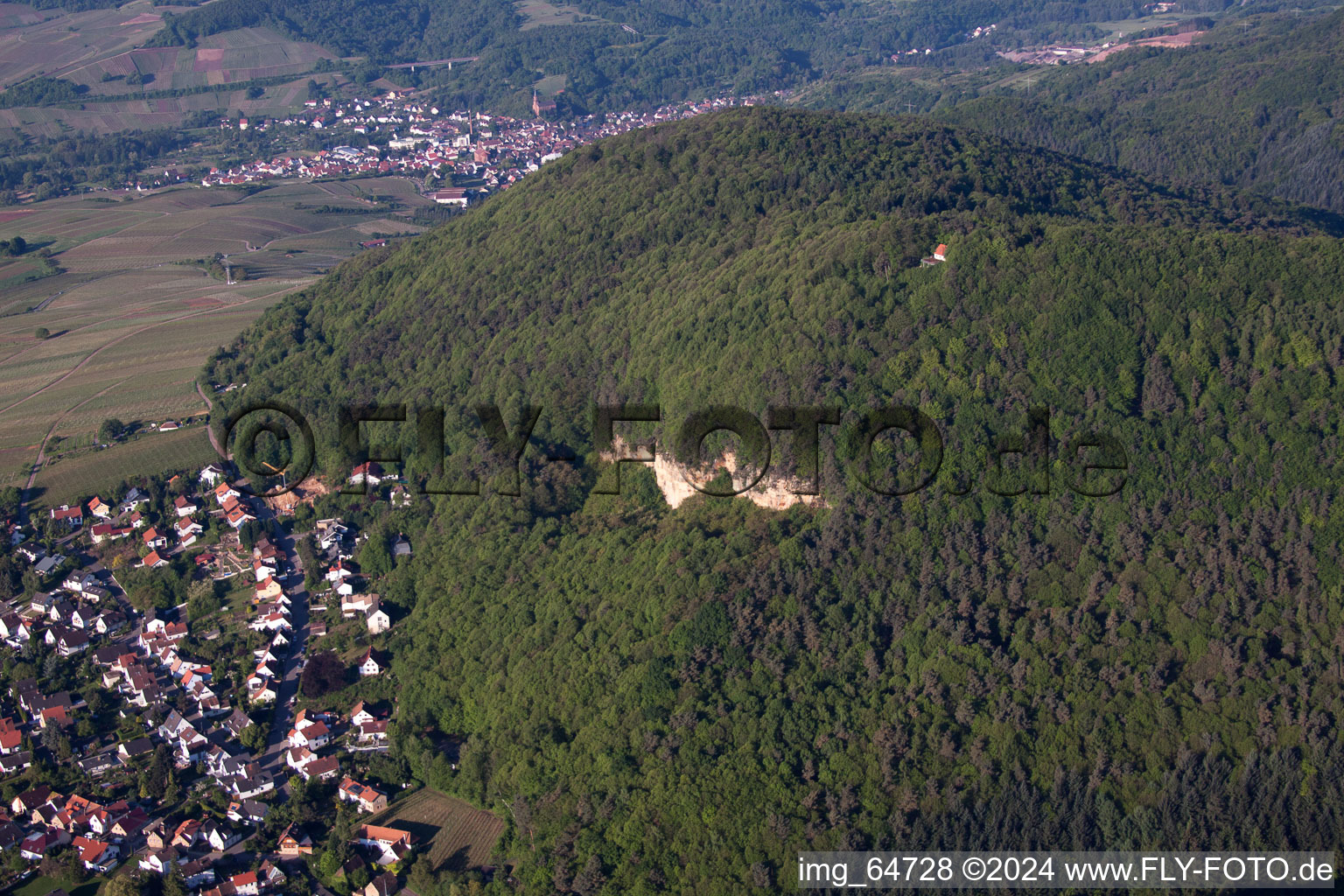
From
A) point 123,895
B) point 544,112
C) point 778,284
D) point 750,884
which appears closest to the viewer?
point 750,884

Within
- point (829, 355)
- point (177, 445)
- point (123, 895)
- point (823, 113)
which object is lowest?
point (123, 895)

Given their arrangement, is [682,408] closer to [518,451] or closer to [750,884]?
[518,451]

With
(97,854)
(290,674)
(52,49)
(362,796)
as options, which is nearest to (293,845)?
(362,796)

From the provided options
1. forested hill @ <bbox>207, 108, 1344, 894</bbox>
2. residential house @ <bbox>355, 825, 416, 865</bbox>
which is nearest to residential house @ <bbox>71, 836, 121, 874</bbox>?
residential house @ <bbox>355, 825, 416, 865</bbox>

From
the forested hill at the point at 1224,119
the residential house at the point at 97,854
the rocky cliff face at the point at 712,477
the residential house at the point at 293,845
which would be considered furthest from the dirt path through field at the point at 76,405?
the forested hill at the point at 1224,119

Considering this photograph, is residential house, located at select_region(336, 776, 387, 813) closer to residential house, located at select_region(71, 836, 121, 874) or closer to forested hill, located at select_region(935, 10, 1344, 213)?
residential house, located at select_region(71, 836, 121, 874)

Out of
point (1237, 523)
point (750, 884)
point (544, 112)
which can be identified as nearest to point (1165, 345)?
point (1237, 523)
